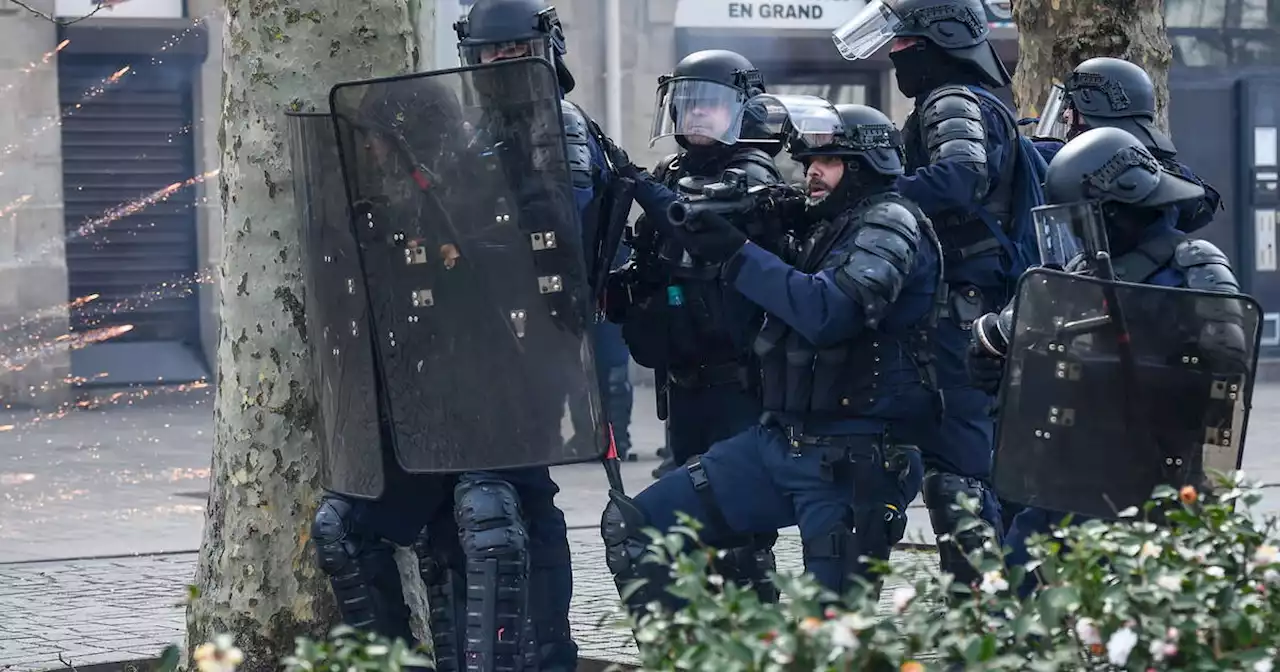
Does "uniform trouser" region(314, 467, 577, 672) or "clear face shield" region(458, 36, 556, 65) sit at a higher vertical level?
"clear face shield" region(458, 36, 556, 65)

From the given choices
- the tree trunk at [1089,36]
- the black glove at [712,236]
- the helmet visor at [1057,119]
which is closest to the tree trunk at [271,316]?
the black glove at [712,236]

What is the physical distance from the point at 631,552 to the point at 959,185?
1.31m

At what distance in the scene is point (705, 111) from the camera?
204 inches

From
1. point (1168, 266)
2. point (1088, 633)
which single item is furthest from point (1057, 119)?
point (1088, 633)

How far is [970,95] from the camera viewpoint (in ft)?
17.7

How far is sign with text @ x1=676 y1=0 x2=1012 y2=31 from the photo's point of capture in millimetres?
15648

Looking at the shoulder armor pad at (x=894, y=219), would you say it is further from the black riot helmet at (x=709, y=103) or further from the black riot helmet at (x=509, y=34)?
the black riot helmet at (x=509, y=34)

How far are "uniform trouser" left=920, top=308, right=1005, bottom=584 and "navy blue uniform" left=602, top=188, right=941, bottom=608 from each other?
0.94 feet

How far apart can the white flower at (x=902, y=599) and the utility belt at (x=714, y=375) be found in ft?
8.02

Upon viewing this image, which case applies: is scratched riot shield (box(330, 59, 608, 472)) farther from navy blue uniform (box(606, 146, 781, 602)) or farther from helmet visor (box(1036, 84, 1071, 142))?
helmet visor (box(1036, 84, 1071, 142))

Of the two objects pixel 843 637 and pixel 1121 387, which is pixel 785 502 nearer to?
pixel 1121 387

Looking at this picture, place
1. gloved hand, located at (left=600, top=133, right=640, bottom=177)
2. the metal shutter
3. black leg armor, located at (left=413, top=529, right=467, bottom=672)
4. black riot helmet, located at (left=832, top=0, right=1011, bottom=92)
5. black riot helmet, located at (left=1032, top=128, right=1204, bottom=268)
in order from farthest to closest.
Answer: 1. the metal shutter
2. black riot helmet, located at (left=832, top=0, right=1011, bottom=92)
3. black leg armor, located at (left=413, top=529, right=467, bottom=672)
4. gloved hand, located at (left=600, top=133, right=640, bottom=177)
5. black riot helmet, located at (left=1032, top=128, right=1204, bottom=268)

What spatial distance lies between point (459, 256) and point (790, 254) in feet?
3.08

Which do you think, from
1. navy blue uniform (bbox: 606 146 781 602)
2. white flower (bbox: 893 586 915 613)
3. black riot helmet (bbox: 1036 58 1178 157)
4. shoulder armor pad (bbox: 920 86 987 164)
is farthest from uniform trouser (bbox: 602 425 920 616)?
white flower (bbox: 893 586 915 613)
